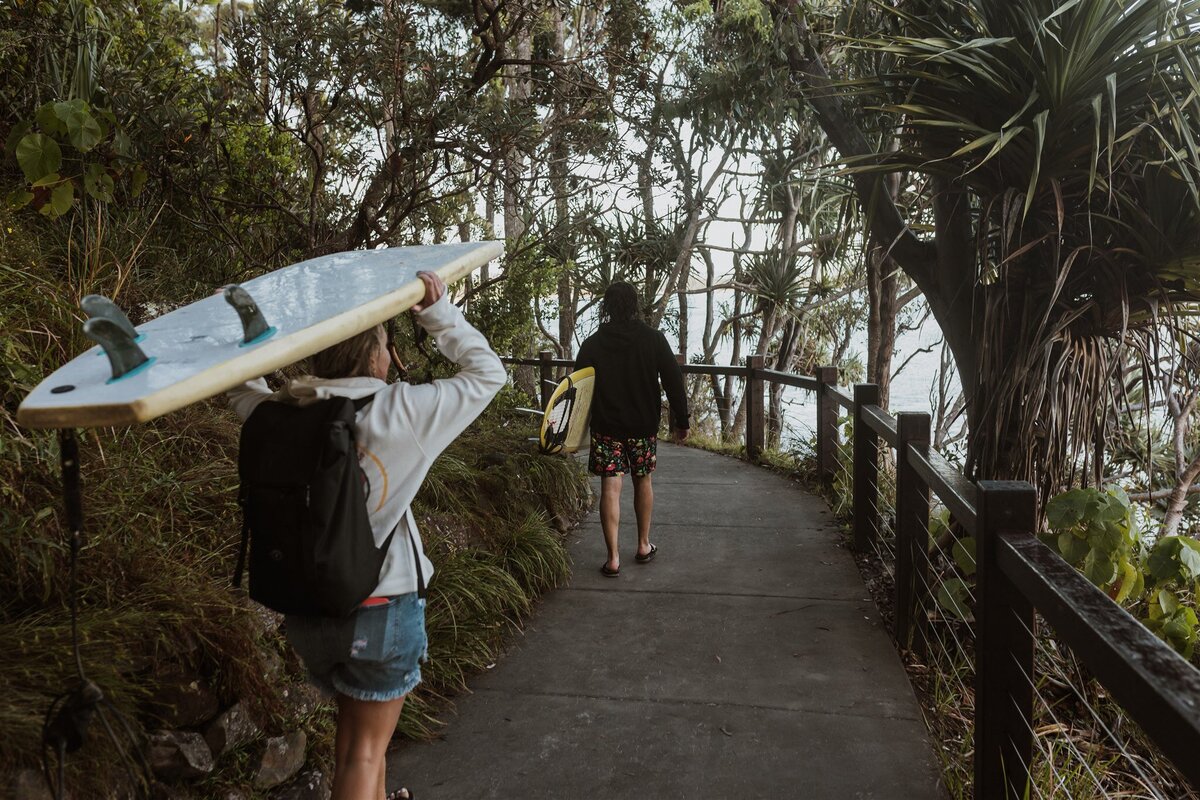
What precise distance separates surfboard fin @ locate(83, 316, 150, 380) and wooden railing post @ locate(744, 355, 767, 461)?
7616mm

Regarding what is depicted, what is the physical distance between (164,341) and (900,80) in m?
4.06

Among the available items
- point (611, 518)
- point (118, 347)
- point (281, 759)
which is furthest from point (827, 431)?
point (118, 347)

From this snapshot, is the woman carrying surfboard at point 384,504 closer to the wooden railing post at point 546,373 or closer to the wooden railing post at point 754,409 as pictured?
the wooden railing post at point 754,409

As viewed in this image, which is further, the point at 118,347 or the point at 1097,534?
the point at 1097,534

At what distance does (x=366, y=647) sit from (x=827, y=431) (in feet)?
18.6

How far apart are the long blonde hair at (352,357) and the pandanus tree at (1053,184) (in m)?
2.78

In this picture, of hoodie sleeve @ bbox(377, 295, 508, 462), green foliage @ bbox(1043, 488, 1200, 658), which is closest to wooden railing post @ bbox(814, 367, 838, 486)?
green foliage @ bbox(1043, 488, 1200, 658)

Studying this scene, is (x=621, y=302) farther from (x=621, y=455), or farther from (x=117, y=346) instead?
(x=117, y=346)

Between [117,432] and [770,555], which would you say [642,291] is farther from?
[117,432]

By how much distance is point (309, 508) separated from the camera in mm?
1903

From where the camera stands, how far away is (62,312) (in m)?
3.73

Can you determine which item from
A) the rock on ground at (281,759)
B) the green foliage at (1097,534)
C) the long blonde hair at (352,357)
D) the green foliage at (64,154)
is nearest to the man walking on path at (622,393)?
the green foliage at (1097,534)

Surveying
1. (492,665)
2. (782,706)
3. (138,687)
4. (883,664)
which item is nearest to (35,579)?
(138,687)

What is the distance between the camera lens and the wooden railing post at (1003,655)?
254cm
